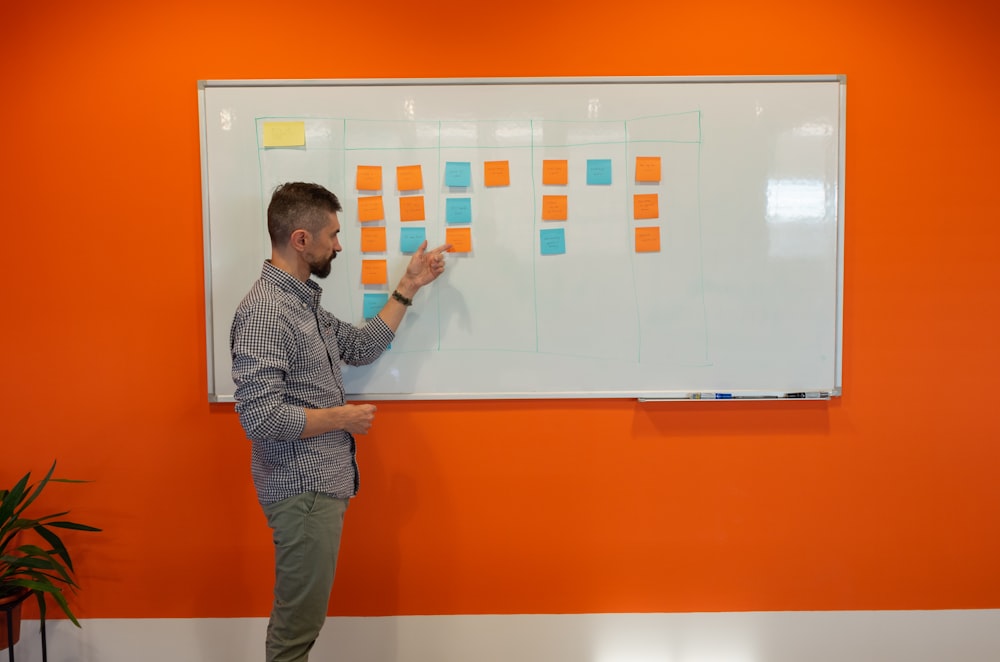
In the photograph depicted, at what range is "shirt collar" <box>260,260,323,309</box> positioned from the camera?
185 centimetres

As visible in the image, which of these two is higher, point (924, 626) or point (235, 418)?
point (235, 418)

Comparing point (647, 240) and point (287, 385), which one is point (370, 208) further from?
point (647, 240)

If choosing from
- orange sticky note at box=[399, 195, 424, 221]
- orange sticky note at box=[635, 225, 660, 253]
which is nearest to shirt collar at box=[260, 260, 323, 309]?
orange sticky note at box=[399, 195, 424, 221]

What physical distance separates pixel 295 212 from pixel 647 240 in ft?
3.63

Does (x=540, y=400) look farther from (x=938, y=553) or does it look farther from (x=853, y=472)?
(x=938, y=553)

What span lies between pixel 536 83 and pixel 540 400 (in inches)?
40.8

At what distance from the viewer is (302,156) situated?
219 centimetres

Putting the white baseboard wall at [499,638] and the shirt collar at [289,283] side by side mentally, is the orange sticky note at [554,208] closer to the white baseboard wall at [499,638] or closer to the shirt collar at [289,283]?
the shirt collar at [289,283]

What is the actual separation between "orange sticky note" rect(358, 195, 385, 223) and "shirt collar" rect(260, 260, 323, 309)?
39cm

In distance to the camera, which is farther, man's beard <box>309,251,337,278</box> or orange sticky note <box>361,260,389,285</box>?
orange sticky note <box>361,260,389,285</box>

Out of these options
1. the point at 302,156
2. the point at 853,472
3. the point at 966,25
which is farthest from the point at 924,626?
the point at 302,156

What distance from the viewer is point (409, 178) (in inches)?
86.4

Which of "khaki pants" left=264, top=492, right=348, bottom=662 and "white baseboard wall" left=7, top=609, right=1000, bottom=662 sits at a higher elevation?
"khaki pants" left=264, top=492, right=348, bottom=662

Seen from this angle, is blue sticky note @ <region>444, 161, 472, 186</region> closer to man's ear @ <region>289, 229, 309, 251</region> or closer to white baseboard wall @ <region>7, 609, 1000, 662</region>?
man's ear @ <region>289, 229, 309, 251</region>
